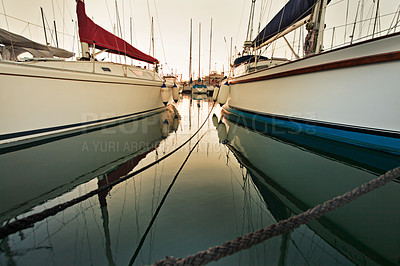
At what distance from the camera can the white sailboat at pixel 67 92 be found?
295 cm

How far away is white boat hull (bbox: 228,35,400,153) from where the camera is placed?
256 cm

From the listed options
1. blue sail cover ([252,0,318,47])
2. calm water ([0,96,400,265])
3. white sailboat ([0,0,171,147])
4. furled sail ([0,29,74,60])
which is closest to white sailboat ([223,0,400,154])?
blue sail cover ([252,0,318,47])

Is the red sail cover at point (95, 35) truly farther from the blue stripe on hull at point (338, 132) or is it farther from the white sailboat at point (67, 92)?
the blue stripe on hull at point (338, 132)

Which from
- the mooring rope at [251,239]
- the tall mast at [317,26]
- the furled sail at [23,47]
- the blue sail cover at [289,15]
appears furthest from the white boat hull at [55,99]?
the tall mast at [317,26]

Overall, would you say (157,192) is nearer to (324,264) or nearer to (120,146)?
(324,264)

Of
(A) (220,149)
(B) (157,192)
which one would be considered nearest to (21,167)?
(B) (157,192)

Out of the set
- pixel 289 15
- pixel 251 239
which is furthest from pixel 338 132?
pixel 289 15

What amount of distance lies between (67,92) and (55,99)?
289 mm

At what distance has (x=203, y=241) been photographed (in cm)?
113

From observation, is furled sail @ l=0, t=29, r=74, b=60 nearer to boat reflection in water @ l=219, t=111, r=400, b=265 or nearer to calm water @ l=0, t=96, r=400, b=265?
calm water @ l=0, t=96, r=400, b=265

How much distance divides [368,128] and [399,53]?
1092 mm

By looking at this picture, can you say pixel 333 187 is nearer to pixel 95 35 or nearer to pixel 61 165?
pixel 61 165

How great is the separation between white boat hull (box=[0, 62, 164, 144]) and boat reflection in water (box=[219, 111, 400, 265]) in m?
3.36

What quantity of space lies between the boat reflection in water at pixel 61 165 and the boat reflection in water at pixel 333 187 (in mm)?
1733
